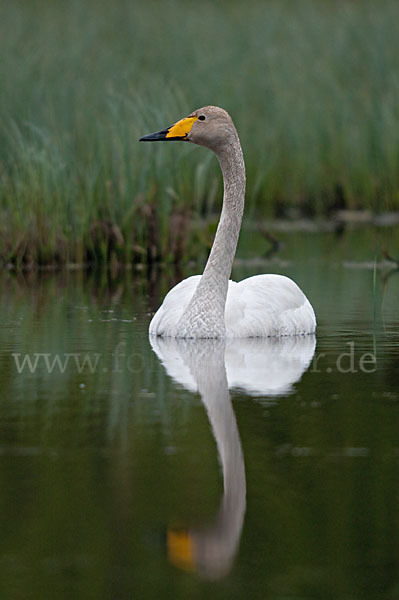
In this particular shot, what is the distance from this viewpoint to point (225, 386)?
6.77 m

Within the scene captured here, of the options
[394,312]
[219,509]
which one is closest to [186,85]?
[394,312]

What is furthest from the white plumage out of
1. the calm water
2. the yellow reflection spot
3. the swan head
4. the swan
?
the yellow reflection spot

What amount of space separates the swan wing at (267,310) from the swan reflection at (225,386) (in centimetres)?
9

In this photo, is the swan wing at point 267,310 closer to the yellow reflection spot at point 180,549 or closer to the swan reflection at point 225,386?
the swan reflection at point 225,386

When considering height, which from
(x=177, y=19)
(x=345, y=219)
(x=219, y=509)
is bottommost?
(x=345, y=219)

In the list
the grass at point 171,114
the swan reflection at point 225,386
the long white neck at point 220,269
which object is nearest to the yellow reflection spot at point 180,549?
the swan reflection at point 225,386

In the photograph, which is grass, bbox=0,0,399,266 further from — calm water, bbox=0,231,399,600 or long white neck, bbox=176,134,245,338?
calm water, bbox=0,231,399,600

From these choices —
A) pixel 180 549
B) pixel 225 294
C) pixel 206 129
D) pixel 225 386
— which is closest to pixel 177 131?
pixel 206 129

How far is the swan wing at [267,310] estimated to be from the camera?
8.68 meters

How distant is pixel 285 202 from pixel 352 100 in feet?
5.32

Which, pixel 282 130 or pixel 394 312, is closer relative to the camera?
pixel 394 312

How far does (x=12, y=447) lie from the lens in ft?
17.4

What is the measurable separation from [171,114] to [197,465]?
8.41 m

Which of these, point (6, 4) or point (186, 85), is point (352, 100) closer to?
point (186, 85)
